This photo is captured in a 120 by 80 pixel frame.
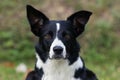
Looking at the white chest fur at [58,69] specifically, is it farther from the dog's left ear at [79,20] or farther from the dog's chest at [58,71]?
the dog's left ear at [79,20]

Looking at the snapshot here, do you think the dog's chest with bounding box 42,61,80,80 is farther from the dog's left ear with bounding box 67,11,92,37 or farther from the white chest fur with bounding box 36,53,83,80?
the dog's left ear with bounding box 67,11,92,37

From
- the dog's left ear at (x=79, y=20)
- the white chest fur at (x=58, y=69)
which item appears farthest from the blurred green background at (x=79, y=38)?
the white chest fur at (x=58, y=69)

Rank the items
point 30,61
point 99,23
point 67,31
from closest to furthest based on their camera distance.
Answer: point 67,31 → point 30,61 → point 99,23

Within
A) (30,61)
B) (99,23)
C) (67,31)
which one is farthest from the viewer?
(99,23)

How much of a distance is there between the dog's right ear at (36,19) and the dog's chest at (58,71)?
1.30 feet

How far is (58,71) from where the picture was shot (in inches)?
294

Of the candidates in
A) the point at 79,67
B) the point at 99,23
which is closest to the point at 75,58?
the point at 79,67

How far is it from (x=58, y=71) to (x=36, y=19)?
648mm

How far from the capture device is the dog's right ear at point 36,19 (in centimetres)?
757

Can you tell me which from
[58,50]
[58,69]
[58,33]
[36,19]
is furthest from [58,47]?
[36,19]

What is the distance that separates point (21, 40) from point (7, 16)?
0.94 metres

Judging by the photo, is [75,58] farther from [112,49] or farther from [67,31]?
[112,49]

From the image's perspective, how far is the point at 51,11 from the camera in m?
13.1

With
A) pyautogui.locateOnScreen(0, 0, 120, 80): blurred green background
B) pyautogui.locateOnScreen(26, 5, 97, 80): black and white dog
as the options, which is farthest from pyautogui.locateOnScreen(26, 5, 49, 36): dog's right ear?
pyautogui.locateOnScreen(0, 0, 120, 80): blurred green background
